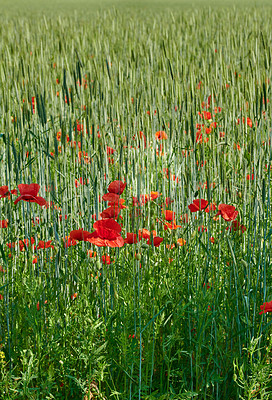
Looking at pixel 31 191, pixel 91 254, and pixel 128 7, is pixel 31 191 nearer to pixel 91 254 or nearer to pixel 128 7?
pixel 91 254

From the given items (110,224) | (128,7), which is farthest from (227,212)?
(128,7)

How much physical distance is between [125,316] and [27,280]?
322 mm

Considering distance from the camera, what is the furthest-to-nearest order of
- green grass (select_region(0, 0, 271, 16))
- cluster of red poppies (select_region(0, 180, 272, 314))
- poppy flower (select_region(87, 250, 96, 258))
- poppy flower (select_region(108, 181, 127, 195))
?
1. green grass (select_region(0, 0, 271, 16))
2. poppy flower (select_region(87, 250, 96, 258))
3. poppy flower (select_region(108, 181, 127, 195))
4. cluster of red poppies (select_region(0, 180, 272, 314))

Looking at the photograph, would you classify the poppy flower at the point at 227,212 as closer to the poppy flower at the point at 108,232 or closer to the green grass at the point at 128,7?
the poppy flower at the point at 108,232

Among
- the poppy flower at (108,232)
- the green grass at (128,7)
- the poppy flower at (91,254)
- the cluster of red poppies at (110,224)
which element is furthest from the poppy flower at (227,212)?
the green grass at (128,7)

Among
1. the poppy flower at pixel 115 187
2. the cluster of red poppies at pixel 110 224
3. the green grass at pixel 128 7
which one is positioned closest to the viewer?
the cluster of red poppies at pixel 110 224

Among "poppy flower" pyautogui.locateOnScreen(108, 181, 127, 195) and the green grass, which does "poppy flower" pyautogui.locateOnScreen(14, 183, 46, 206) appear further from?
the green grass

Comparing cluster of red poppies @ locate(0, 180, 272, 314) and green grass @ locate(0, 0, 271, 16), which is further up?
green grass @ locate(0, 0, 271, 16)

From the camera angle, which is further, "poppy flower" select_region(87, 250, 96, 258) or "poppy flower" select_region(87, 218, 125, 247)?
"poppy flower" select_region(87, 250, 96, 258)

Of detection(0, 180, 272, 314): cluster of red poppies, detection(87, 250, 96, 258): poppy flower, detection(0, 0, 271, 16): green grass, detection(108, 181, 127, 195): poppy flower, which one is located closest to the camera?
detection(0, 180, 272, 314): cluster of red poppies

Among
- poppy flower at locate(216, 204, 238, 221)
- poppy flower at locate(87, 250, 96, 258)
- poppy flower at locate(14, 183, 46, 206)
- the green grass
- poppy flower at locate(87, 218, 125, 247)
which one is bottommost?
poppy flower at locate(87, 250, 96, 258)

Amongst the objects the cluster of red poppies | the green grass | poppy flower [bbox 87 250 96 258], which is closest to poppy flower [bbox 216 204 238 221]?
the cluster of red poppies

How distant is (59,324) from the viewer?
1.27 meters

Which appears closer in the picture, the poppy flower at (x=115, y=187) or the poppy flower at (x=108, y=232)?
the poppy flower at (x=108, y=232)
